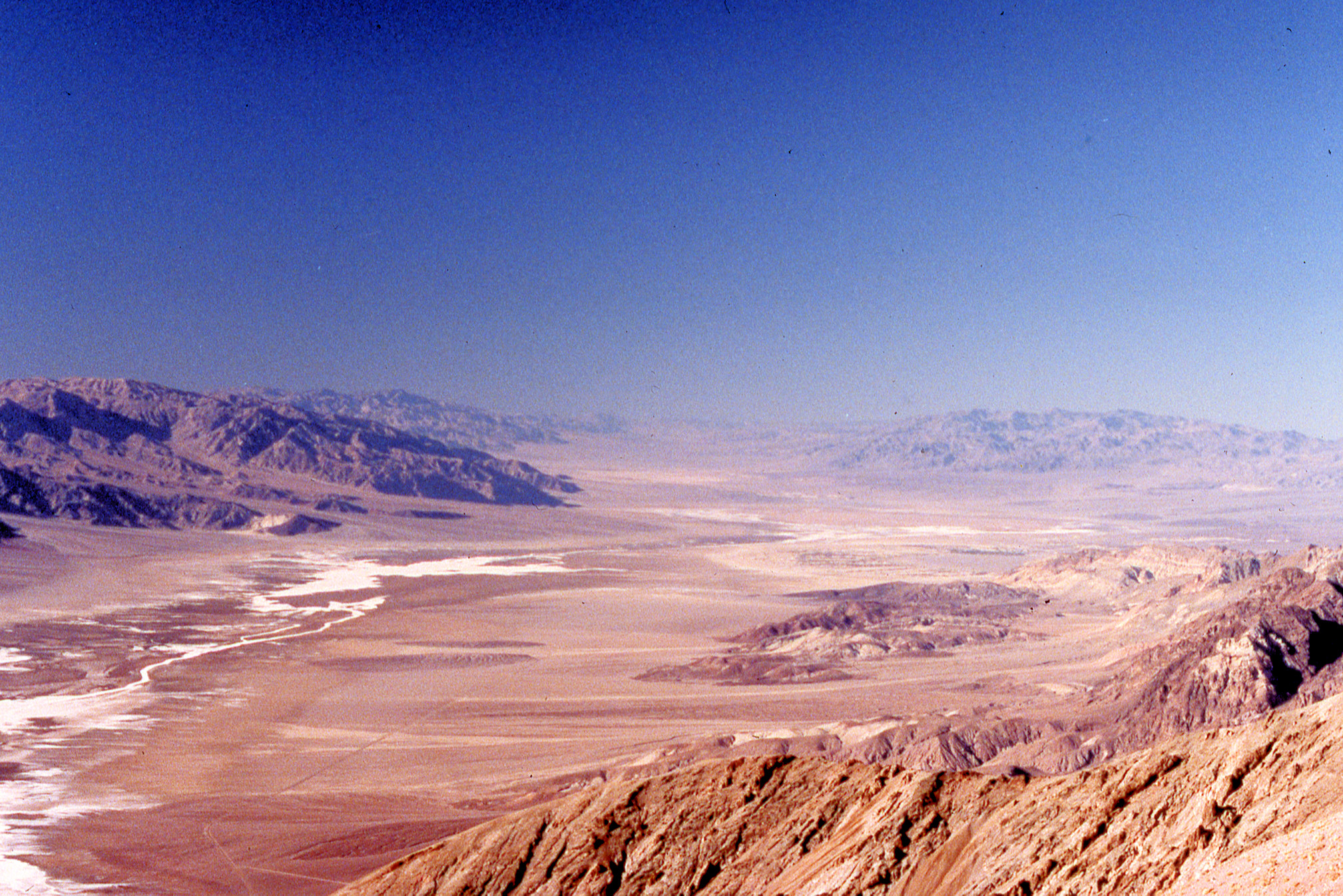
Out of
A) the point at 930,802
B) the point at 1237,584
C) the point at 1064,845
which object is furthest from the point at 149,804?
the point at 1237,584

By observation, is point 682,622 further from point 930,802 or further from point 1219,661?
point 930,802

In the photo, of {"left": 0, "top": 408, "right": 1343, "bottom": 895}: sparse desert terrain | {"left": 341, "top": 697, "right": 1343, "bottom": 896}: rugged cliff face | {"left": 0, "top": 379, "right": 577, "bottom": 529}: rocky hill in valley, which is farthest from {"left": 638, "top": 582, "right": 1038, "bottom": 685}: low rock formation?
{"left": 0, "top": 379, "right": 577, "bottom": 529}: rocky hill in valley

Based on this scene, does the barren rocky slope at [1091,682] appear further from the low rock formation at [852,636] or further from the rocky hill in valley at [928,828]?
the rocky hill in valley at [928,828]

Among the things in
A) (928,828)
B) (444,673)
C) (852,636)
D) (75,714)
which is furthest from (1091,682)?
(75,714)

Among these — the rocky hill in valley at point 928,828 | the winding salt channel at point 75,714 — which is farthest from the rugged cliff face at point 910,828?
the winding salt channel at point 75,714

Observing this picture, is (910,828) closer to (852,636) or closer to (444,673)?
(444,673)
